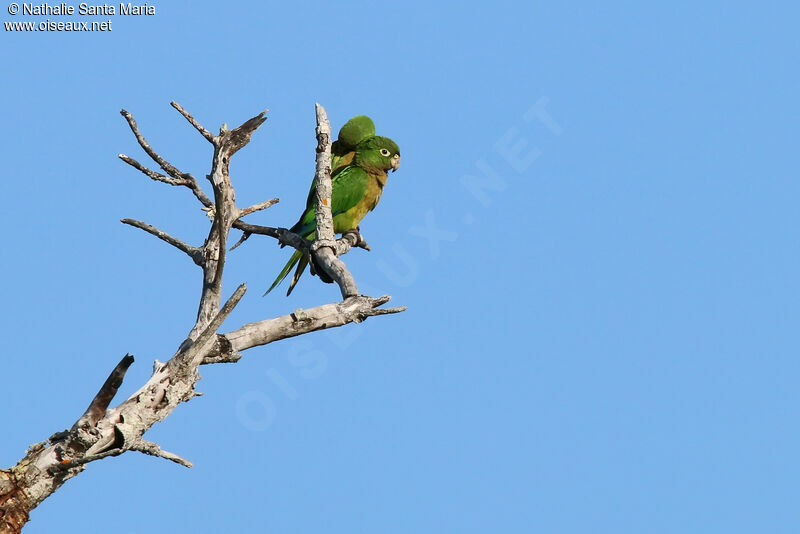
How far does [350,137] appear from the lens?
10.4 m

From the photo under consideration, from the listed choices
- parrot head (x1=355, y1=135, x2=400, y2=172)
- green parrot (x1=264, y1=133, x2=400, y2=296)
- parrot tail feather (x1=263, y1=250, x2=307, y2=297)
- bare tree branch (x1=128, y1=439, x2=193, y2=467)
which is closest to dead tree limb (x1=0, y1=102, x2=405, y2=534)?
bare tree branch (x1=128, y1=439, x2=193, y2=467)

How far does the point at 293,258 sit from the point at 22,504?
4113 millimetres

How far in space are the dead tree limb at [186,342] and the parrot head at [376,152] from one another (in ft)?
8.00

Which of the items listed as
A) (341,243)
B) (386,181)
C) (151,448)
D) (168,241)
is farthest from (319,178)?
(151,448)

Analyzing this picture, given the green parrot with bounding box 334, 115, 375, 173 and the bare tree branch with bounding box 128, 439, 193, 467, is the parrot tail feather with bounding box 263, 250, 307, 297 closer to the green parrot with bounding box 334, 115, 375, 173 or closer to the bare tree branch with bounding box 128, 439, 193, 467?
the green parrot with bounding box 334, 115, 375, 173

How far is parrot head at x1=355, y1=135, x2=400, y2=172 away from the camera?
33.7 feet

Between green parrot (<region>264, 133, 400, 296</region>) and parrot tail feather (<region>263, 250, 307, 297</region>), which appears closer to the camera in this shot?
parrot tail feather (<region>263, 250, 307, 297</region>)

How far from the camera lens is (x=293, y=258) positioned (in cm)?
938

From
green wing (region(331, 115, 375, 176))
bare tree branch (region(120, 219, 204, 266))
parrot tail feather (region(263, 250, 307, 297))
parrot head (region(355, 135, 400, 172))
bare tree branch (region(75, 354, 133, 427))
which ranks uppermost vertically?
green wing (region(331, 115, 375, 176))

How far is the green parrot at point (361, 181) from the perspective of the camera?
33.2 feet

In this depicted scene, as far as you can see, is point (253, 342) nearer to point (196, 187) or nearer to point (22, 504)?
point (196, 187)

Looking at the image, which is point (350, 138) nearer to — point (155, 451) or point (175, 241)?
point (175, 241)

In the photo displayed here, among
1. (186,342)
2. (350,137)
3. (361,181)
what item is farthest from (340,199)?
(186,342)

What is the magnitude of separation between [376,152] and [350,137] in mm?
419
